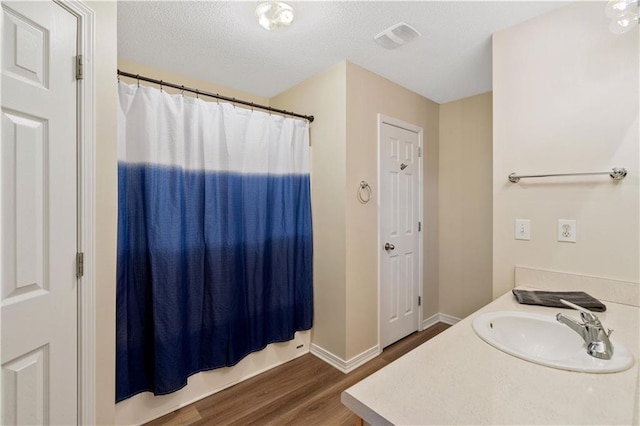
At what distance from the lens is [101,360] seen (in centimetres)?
121

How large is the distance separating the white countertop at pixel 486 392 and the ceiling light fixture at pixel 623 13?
131 cm

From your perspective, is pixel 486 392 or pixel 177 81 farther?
pixel 177 81

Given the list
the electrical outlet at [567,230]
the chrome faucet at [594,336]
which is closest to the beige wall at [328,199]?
the electrical outlet at [567,230]

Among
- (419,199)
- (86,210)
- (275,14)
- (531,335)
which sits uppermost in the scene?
(275,14)

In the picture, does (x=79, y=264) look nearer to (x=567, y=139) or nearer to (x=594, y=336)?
(x=594, y=336)

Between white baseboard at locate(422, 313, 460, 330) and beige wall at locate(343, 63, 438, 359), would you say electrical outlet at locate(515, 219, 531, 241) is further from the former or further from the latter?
white baseboard at locate(422, 313, 460, 330)

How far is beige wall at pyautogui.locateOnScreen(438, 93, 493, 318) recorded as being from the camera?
8.99ft

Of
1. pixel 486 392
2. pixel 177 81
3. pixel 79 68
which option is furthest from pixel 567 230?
pixel 177 81

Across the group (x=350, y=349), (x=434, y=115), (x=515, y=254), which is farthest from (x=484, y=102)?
(x=350, y=349)

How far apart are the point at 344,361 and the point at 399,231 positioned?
4.10ft

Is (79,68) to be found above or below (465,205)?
above

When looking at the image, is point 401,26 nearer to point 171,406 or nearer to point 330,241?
point 330,241

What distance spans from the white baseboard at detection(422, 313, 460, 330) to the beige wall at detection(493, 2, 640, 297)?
143 centimetres

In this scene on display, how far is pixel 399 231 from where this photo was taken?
2686 millimetres
